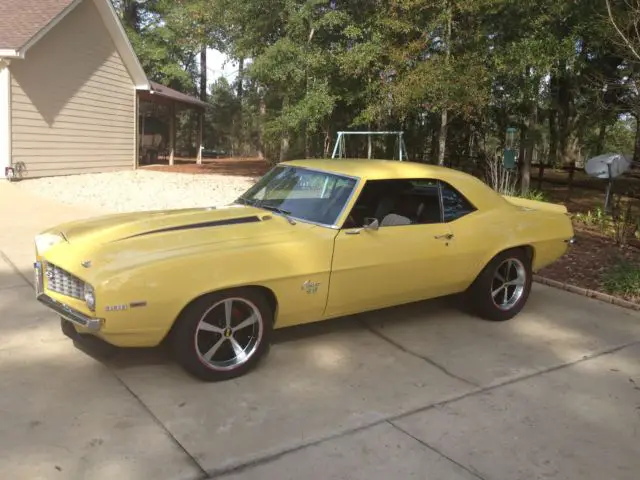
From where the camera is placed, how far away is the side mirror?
4379 millimetres

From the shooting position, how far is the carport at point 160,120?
23062mm

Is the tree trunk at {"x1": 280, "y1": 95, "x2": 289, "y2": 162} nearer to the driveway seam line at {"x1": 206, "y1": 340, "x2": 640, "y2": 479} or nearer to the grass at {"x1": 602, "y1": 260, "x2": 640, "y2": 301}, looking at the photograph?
the grass at {"x1": 602, "y1": 260, "x2": 640, "y2": 301}

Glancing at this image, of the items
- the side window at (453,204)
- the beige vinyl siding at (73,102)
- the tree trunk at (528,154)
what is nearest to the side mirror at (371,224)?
the side window at (453,204)

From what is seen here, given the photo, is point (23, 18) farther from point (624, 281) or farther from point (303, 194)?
point (624, 281)

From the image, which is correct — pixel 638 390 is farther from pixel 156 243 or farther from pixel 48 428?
pixel 48 428

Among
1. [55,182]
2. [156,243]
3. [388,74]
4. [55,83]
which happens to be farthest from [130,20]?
[156,243]

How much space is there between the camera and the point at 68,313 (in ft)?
12.0

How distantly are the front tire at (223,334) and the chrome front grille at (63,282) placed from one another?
644mm

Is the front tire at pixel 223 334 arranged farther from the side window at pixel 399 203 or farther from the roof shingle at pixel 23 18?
the roof shingle at pixel 23 18

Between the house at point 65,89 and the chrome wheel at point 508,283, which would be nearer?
the chrome wheel at point 508,283

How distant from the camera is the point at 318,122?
622 inches

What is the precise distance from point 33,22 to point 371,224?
47.4 feet

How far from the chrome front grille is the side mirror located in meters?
1.99

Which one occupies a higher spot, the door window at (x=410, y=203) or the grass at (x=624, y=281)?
the door window at (x=410, y=203)
